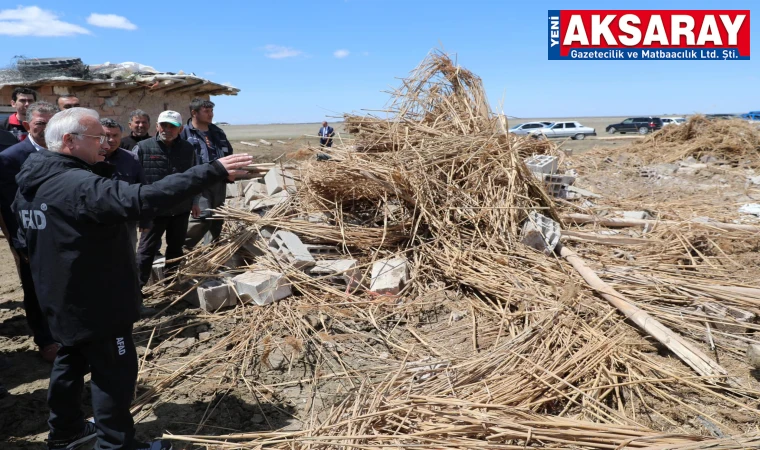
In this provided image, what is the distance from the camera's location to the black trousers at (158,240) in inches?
182

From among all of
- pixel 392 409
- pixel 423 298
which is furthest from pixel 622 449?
pixel 423 298

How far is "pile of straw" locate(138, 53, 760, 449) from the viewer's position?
2629 mm

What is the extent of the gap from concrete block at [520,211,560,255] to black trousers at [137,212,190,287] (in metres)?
3.31

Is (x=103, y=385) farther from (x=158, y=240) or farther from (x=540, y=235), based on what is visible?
(x=540, y=235)

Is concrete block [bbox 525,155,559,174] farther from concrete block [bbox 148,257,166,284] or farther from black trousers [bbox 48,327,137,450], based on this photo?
black trousers [bbox 48,327,137,450]

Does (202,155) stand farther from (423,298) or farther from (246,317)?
(423,298)

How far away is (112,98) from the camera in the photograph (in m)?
11.4

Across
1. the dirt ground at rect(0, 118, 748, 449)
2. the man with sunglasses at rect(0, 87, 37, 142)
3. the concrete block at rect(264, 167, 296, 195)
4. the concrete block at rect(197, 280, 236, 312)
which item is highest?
the man with sunglasses at rect(0, 87, 37, 142)

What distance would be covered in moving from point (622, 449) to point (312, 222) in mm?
3658

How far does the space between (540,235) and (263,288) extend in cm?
264

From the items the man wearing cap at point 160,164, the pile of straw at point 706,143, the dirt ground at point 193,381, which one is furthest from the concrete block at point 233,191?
the pile of straw at point 706,143

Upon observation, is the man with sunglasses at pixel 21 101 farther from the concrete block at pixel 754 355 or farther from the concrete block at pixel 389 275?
the concrete block at pixel 754 355

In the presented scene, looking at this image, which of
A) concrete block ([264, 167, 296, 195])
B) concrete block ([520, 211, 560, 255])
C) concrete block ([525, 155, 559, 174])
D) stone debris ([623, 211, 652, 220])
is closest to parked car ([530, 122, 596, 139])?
concrete block ([525, 155, 559, 174])

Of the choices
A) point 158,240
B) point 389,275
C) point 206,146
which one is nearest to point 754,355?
point 389,275
